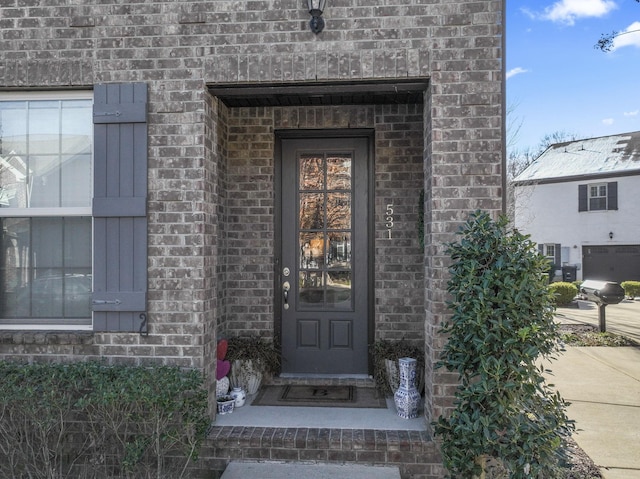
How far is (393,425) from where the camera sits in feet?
10.3

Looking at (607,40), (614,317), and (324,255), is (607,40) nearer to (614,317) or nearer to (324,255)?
(324,255)

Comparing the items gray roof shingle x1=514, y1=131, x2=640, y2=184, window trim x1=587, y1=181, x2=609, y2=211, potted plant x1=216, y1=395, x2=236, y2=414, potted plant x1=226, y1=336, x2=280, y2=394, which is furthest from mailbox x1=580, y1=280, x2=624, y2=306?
window trim x1=587, y1=181, x2=609, y2=211

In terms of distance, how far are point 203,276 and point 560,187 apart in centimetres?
1782

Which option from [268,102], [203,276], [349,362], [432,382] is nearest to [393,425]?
[432,382]

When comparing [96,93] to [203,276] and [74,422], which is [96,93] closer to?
[203,276]

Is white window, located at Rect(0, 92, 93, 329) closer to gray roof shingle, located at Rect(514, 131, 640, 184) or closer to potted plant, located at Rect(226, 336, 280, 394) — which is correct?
potted plant, located at Rect(226, 336, 280, 394)

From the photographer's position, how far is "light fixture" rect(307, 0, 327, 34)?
294cm

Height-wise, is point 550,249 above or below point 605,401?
above

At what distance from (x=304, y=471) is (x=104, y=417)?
130 centimetres

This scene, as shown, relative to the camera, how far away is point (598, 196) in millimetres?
16484

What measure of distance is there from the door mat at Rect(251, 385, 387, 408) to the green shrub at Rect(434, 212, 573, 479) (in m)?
1.15

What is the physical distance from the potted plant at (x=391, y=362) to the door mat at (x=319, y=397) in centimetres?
13

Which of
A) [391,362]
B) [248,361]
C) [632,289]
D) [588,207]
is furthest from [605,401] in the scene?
[588,207]

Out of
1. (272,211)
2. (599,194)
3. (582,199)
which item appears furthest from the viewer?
(582,199)
